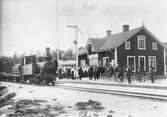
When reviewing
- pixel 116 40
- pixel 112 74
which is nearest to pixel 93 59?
pixel 116 40

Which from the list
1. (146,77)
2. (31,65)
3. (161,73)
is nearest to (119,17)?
(146,77)

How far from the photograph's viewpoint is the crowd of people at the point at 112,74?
19.0m

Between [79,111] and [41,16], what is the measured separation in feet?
14.5

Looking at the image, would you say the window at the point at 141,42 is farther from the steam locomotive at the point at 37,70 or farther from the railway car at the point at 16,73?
the railway car at the point at 16,73

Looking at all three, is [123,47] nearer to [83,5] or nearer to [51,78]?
[51,78]

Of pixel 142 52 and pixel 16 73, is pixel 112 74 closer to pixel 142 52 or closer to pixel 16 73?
pixel 142 52

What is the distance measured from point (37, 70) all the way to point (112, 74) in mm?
6116

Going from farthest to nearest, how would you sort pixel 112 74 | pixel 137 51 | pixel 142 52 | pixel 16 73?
1. pixel 142 52
2. pixel 137 51
3. pixel 16 73
4. pixel 112 74

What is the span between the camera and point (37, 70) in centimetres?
2116

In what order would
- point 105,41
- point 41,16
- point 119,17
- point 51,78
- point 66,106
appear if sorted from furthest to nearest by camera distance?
point 105,41
point 51,78
point 119,17
point 41,16
point 66,106

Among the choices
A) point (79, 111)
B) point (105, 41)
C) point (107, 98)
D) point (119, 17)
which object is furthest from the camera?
point (105, 41)

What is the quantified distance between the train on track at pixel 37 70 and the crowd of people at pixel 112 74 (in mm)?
4649

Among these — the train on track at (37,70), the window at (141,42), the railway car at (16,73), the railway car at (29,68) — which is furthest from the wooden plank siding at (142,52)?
the railway car at (16,73)

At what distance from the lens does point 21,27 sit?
1035 centimetres
